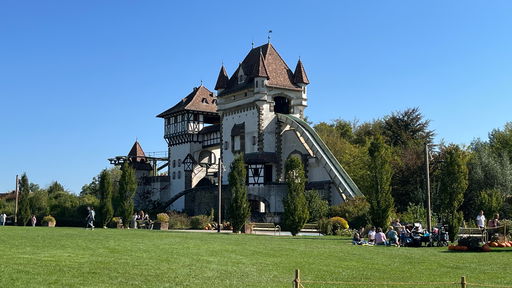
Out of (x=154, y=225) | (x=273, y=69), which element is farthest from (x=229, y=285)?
(x=273, y=69)

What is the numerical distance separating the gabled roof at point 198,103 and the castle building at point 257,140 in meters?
0.18

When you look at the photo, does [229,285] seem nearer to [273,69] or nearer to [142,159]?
[273,69]

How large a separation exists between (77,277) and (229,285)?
351 centimetres

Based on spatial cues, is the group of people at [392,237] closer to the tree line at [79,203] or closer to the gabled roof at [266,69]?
the tree line at [79,203]

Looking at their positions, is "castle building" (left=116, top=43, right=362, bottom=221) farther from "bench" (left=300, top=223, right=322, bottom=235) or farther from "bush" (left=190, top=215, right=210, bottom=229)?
"bench" (left=300, top=223, right=322, bottom=235)

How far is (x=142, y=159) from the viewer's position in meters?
91.2

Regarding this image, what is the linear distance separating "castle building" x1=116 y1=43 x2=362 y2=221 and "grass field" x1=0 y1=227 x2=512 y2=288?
113ft

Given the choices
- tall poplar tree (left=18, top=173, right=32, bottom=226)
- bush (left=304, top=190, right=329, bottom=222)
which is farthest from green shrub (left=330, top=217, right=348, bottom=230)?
tall poplar tree (left=18, top=173, right=32, bottom=226)

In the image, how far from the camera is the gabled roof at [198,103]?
265ft

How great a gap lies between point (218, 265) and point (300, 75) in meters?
53.4

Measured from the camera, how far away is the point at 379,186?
116 feet

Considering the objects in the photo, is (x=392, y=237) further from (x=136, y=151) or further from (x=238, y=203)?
(x=136, y=151)

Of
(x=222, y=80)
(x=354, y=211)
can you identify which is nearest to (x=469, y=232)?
(x=354, y=211)

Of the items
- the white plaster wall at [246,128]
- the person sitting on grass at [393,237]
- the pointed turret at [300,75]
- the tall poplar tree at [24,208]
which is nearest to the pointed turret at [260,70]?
the white plaster wall at [246,128]
